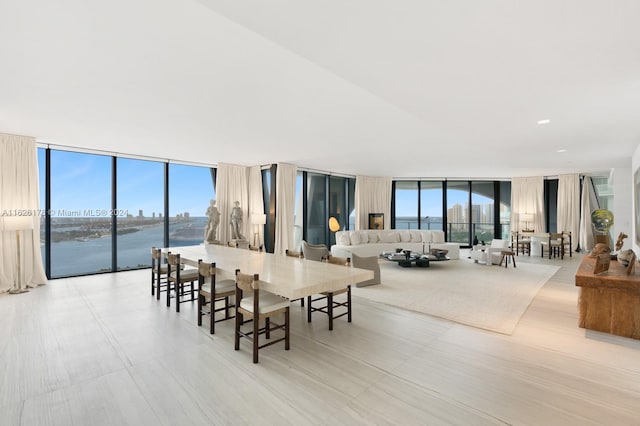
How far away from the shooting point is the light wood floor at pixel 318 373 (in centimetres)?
201

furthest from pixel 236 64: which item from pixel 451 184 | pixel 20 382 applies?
pixel 451 184

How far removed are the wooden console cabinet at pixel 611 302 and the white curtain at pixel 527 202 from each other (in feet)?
26.5

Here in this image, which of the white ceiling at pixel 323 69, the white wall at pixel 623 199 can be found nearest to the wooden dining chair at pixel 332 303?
the white ceiling at pixel 323 69

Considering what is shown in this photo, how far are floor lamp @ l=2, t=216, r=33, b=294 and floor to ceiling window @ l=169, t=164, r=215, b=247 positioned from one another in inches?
114

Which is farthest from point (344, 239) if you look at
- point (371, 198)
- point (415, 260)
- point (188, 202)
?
point (188, 202)

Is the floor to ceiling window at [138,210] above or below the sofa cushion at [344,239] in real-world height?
above

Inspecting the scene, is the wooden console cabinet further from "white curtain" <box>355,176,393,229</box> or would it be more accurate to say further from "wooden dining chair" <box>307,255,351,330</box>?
"white curtain" <box>355,176,393,229</box>

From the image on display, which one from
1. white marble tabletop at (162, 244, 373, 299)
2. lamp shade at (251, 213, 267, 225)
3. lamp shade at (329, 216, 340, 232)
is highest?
lamp shade at (251, 213, 267, 225)

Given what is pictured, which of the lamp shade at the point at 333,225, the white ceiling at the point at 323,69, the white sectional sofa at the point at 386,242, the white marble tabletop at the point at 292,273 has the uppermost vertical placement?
the white ceiling at the point at 323,69

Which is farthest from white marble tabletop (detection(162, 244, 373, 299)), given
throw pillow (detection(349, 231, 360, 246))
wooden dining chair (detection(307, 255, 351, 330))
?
throw pillow (detection(349, 231, 360, 246))

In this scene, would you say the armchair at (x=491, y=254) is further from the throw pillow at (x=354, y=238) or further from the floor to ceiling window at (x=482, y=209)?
the floor to ceiling window at (x=482, y=209)

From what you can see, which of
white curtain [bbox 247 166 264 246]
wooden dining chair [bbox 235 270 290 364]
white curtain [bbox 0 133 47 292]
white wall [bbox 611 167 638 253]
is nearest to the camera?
wooden dining chair [bbox 235 270 290 364]

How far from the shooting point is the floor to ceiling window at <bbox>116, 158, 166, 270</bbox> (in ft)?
22.6

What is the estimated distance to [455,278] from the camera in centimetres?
616
